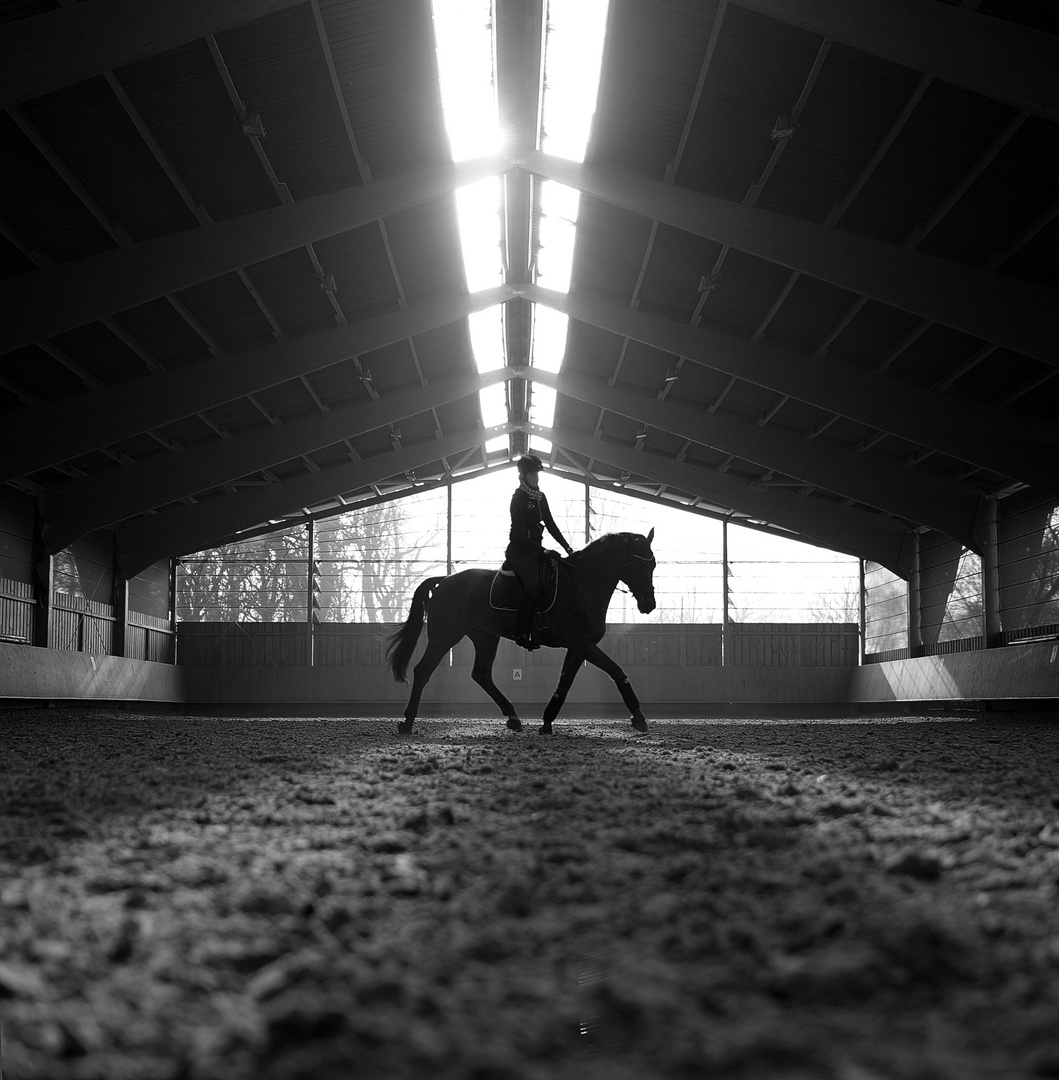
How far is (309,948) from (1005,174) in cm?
1174

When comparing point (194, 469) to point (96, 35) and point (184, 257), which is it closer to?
point (184, 257)

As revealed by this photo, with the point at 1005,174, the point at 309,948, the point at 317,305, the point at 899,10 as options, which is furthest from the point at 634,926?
the point at 317,305

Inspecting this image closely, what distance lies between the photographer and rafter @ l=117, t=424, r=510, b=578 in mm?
25594

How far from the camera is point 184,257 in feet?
42.8

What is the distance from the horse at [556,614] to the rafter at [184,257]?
503cm

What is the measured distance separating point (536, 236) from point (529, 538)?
7936 mm

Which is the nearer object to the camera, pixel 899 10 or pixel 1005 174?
pixel 899 10

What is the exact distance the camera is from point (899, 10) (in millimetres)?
8938

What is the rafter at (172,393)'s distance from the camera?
→ 16531 mm

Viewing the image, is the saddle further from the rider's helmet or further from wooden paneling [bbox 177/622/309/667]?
wooden paneling [bbox 177/622/309/667]

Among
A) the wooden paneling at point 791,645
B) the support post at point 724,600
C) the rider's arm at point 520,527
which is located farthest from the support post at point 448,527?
the rider's arm at point 520,527

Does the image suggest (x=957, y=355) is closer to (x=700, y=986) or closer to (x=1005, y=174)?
(x=1005, y=174)

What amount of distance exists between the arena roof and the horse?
485 centimetres

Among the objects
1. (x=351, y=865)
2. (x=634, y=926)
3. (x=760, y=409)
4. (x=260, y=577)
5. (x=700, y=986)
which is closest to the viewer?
(x=700, y=986)
